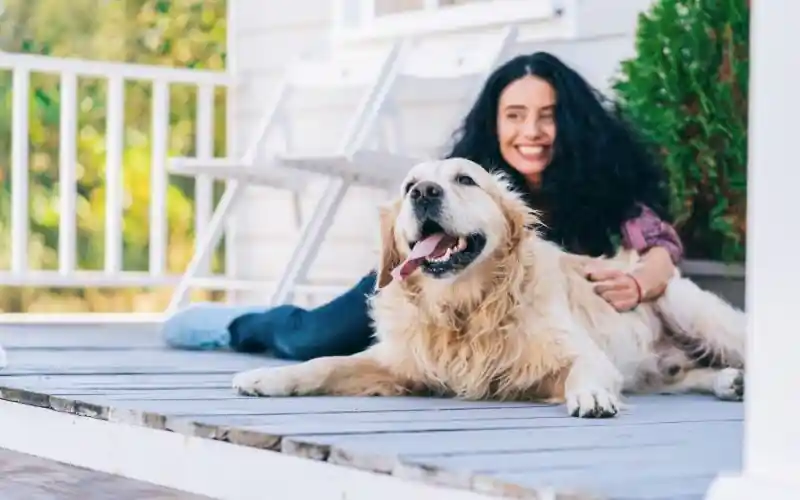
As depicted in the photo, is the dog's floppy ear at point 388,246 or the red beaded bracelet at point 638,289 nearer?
the dog's floppy ear at point 388,246

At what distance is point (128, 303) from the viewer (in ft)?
28.7

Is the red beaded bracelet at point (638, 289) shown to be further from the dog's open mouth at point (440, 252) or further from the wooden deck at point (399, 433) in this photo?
the dog's open mouth at point (440, 252)

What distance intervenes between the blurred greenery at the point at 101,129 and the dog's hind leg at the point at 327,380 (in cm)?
557

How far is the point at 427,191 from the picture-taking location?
2.53 metres

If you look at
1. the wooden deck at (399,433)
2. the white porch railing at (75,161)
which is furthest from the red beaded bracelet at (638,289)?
the white porch railing at (75,161)

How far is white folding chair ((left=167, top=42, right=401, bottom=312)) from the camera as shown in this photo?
446cm

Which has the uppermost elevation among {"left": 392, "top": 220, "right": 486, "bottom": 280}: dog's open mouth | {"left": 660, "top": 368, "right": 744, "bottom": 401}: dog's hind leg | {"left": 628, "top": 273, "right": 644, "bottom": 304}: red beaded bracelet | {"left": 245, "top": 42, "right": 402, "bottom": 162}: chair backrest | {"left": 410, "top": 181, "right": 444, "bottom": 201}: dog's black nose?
{"left": 245, "top": 42, "right": 402, "bottom": 162}: chair backrest

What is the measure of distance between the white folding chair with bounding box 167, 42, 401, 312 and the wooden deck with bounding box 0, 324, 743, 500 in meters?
1.53

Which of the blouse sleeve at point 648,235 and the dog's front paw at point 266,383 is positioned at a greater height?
the blouse sleeve at point 648,235

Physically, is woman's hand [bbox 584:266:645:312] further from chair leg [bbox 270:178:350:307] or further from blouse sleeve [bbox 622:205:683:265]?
chair leg [bbox 270:178:350:307]

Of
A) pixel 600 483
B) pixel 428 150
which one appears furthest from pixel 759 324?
pixel 428 150

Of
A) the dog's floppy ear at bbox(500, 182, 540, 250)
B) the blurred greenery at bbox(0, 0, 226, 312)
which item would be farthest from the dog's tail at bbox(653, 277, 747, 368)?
the blurred greenery at bbox(0, 0, 226, 312)

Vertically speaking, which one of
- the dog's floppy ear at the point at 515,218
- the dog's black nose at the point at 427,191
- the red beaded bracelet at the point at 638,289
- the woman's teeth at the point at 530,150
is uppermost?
the woman's teeth at the point at 530,150

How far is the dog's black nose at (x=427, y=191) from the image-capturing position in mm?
2521
